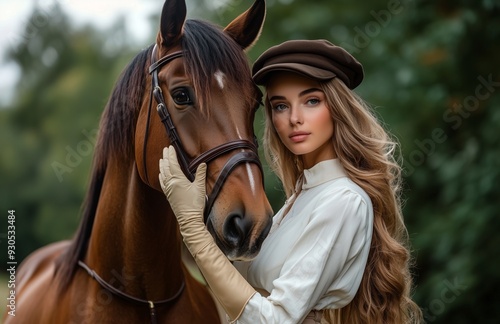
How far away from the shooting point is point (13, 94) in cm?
2253

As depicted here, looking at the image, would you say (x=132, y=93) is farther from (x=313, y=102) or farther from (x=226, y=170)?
(x=313, y=102)

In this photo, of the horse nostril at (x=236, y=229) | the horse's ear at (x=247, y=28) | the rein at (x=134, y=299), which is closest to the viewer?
the horse nostril at (x=236, y=229)

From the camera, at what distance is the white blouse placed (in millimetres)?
2055

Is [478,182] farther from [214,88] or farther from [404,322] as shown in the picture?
[214,88]

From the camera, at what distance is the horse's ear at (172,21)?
2303mm

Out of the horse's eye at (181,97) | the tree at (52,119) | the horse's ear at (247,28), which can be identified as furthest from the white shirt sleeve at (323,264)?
the tree at (52,119)

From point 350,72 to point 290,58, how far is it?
10.0 inches

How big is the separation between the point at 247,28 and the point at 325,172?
0.75 metres

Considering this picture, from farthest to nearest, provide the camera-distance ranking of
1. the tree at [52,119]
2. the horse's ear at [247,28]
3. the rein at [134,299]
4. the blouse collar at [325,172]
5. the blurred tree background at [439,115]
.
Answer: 1. the tree at [52,119]
2. the blurred tree background at [439,115]
3. the horse's ear at [247,28]
4. the rein at [134,299]
5. the blouse collar at [325,172]

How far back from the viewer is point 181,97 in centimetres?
228

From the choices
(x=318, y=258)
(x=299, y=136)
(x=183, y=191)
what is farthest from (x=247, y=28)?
(x=318, y=258)

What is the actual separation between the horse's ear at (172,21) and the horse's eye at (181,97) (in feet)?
0.80

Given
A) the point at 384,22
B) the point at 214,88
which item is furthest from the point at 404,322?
the point at 384,22

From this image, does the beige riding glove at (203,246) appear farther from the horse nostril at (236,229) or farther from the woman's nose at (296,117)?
the woman's nose at (296,117)
